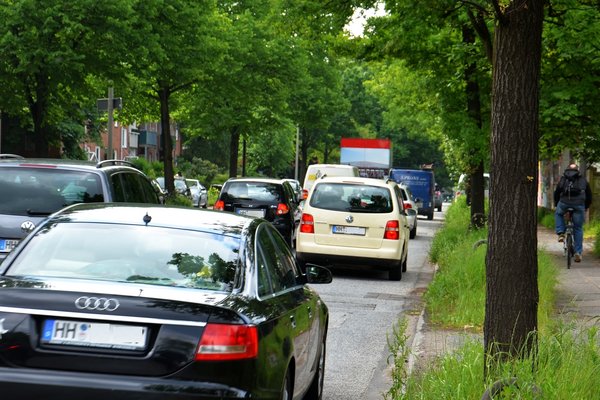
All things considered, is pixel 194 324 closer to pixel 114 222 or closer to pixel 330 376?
pixel 114 222

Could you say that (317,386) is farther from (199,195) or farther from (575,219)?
(199,195)

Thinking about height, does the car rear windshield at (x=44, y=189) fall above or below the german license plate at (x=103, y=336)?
above

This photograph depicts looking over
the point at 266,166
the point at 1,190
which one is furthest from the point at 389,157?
the point at 1,190

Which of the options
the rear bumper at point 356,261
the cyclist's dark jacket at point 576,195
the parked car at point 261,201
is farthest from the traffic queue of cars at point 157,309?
the parked car at point 261,201

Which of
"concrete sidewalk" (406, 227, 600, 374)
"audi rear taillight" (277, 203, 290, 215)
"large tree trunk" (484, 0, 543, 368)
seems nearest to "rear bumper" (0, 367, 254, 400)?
"large tree trunk" (484, 0, 543, 368)

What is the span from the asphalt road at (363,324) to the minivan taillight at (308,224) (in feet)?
3.22

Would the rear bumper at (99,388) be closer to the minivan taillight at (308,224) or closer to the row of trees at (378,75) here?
the row of trees at (378,75)

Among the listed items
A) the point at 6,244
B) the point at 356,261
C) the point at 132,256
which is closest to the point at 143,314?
the point at 132,256

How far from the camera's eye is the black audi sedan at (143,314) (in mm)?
4789

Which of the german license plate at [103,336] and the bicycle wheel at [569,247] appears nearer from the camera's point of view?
the german license plate at [103,336]

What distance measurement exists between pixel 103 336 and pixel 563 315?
7347 mm

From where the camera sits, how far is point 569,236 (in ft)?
61.4

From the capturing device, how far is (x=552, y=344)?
6.89m

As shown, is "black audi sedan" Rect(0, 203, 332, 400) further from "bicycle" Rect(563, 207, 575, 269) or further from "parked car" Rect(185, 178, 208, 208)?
"parked car" Rect(185, 178, 208, 208)
